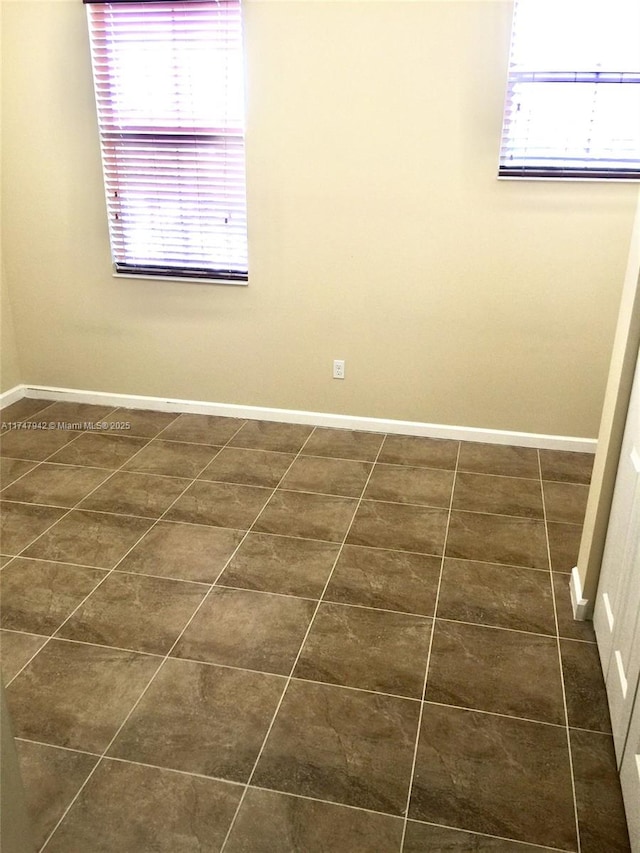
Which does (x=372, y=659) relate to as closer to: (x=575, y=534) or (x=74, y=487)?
(x=575, y=534)

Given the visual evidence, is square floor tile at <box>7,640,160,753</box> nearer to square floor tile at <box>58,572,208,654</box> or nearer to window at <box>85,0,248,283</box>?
square floor tile at <box>58,572,208,654</box>

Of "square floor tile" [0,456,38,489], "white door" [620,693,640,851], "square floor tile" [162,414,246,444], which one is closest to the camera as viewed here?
"white door" [620,693,640,851]

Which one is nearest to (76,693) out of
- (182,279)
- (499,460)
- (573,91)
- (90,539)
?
(90,539)

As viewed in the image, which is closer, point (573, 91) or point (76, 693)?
point (76, 693)

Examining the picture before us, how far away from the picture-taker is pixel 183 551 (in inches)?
109

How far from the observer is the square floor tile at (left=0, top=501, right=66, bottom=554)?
283cm

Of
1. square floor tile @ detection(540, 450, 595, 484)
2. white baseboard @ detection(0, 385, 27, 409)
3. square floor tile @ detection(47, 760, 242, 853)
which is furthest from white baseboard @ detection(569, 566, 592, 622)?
white baseboard @ detection(0, 385, 27, 409)

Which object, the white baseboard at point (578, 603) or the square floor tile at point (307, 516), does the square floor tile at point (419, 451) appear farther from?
the white baseboard at point (578, 603)

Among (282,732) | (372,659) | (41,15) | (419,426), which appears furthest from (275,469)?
(41,15)

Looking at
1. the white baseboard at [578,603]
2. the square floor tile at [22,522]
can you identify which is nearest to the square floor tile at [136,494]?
the square floor tile at [22,522]

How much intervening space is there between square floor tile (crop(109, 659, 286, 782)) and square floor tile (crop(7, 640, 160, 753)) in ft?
0.17

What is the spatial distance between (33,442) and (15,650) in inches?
67.8

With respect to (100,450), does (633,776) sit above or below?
above

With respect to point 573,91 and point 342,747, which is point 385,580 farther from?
point 573,91
